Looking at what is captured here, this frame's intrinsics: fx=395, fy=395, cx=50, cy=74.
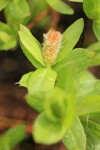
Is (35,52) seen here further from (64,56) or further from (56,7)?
(56,7)

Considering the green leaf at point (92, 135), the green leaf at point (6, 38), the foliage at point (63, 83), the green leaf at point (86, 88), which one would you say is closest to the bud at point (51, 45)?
the foliage at point (63, 83)

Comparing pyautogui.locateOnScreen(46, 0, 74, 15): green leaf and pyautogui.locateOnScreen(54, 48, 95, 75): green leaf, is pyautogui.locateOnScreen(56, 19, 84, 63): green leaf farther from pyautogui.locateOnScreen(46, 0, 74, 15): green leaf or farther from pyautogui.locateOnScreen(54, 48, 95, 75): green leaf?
pyautogui.locateOnScreen(46, 0, 74, 15): green leaf

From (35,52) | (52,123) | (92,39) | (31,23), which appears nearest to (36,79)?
(35,52)

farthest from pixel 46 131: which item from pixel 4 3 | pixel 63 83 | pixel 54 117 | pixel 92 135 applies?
pixel 4 3

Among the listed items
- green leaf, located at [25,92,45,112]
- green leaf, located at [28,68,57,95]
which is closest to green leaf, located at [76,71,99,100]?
green leaf, located at [28,68,57,95]

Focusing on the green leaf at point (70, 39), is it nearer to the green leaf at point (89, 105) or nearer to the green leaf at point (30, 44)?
the green leaf at point (30, 44)

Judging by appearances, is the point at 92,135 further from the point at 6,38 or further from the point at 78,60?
the point at 6,38
